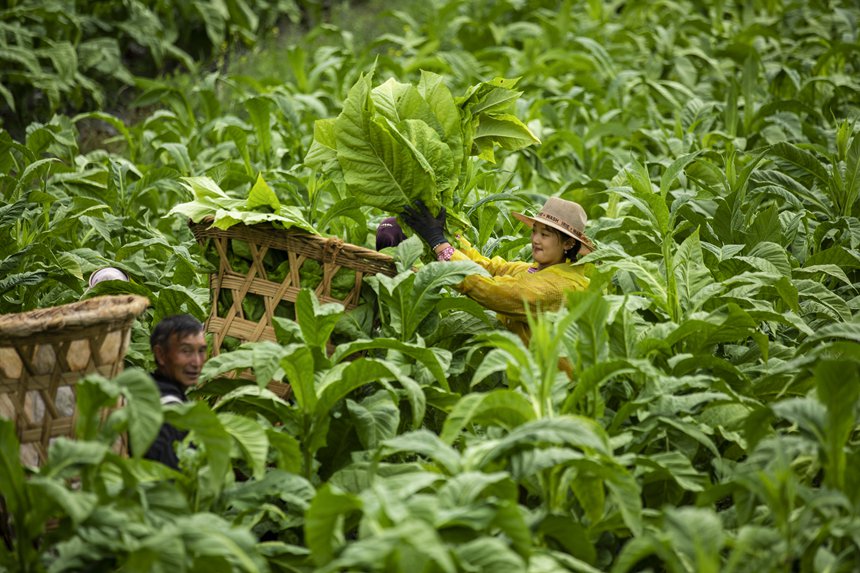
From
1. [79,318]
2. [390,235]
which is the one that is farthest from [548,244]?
[79,318]

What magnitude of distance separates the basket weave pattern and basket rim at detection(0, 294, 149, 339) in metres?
0.42

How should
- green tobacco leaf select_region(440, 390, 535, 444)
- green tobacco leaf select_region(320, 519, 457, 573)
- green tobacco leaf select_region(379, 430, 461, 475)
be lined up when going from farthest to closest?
green tobacco leaf select_region(440, 390, 535, 444), green tobacco leaf select_region(379, 430, 461, 475), green tobacco leaf select_region(320, 519, 457, 573)

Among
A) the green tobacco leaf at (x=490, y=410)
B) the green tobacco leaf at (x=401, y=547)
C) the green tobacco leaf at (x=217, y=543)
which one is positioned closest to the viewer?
the green tobacco leaf at (x=401, y=547)

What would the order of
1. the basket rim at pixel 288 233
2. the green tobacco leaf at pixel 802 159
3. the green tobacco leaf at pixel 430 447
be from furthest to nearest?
1. the green tobacco leaf at pixel 802 159
2. the basket rim at pixel 288 233
3. the green tobacco leaf at pixel 430 447

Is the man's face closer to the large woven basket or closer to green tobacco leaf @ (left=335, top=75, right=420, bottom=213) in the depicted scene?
the large woven basket

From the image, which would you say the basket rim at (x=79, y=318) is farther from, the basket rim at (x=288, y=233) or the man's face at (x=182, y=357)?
the basket rim at (x=288, y=233)

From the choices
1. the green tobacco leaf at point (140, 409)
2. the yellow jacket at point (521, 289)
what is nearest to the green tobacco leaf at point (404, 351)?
the yellow jacket at point (521, 289)

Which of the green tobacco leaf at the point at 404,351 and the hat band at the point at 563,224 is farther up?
the hat band at the point at 563,224

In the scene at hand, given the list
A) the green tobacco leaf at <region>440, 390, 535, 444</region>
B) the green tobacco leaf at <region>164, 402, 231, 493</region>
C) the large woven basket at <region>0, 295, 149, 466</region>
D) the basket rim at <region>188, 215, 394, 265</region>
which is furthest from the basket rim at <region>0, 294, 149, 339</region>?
the green tobacco leaf at <region>440, 390, 535, 444</region>

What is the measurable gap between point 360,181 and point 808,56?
5281 millimetres

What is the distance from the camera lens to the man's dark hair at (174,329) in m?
2.91

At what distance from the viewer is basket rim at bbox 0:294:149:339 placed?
259 cm

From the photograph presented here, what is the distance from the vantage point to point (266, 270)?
10.9 ft

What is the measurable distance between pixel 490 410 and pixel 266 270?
98 cm
